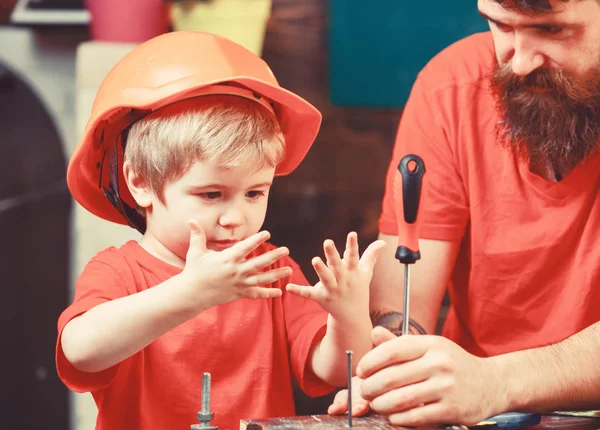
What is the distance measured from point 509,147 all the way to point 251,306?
62 cm

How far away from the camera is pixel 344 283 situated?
4.20 ft

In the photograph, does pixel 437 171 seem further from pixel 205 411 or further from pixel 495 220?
pixel 205 411

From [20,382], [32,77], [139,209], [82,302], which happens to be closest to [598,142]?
[139,209]

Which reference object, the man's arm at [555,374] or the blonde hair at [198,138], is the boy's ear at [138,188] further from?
the man's arm at [555,374]

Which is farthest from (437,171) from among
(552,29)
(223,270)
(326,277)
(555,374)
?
(223,270)

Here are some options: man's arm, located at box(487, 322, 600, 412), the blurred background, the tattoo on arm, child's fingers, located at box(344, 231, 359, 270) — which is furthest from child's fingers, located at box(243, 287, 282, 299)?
the blurred background

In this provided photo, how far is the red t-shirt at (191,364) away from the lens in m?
1.36

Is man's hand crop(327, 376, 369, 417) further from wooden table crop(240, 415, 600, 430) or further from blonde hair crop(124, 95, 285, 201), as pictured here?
blonde hair crop(124, 95, 285, 201)

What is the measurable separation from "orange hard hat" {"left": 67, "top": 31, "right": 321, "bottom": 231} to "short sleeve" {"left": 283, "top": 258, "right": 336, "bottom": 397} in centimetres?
28

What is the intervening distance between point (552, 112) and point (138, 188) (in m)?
0.75

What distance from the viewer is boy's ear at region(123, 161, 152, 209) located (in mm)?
1382

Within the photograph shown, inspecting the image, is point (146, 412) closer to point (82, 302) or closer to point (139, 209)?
point (82, 302)

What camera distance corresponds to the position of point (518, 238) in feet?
5.68

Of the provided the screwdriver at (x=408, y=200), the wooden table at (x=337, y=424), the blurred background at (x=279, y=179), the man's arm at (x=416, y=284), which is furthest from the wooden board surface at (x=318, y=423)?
the blurred background at (x=279, y=179)
